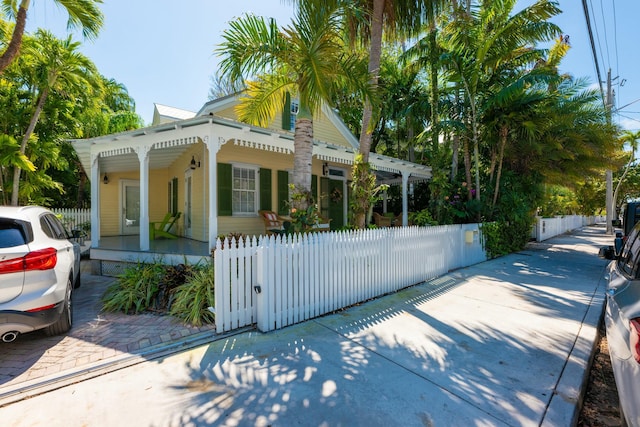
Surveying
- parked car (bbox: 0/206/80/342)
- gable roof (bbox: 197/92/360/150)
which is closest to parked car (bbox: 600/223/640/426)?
parked car (bbox: 0/206/80/342)

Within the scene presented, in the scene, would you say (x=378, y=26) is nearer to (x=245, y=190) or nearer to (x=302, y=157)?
(x=302, y=157)

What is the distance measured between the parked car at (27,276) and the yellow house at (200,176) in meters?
2.85

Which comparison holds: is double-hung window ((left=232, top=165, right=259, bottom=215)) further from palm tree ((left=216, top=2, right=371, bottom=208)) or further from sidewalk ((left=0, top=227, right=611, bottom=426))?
sidewalk ((left=0, top=227, right=611, bottom=426))

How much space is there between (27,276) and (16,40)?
18.3ft

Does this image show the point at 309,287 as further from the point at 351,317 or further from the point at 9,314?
the point at 9,314

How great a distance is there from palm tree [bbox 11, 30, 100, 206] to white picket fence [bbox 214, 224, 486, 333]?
9.75 m

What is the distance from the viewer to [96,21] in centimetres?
707

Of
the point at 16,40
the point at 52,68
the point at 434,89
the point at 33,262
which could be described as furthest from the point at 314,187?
the point at 52,68

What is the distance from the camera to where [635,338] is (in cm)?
178

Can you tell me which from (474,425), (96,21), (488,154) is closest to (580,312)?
(474,425)

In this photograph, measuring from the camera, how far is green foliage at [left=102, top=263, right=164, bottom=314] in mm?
4832

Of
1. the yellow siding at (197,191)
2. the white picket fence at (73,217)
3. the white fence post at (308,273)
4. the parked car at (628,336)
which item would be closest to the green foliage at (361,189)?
the white fence post at (308,273)

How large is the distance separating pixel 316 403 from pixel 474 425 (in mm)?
1241

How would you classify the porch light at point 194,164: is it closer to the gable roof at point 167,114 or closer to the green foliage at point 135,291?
the gable roof at point 167,114
